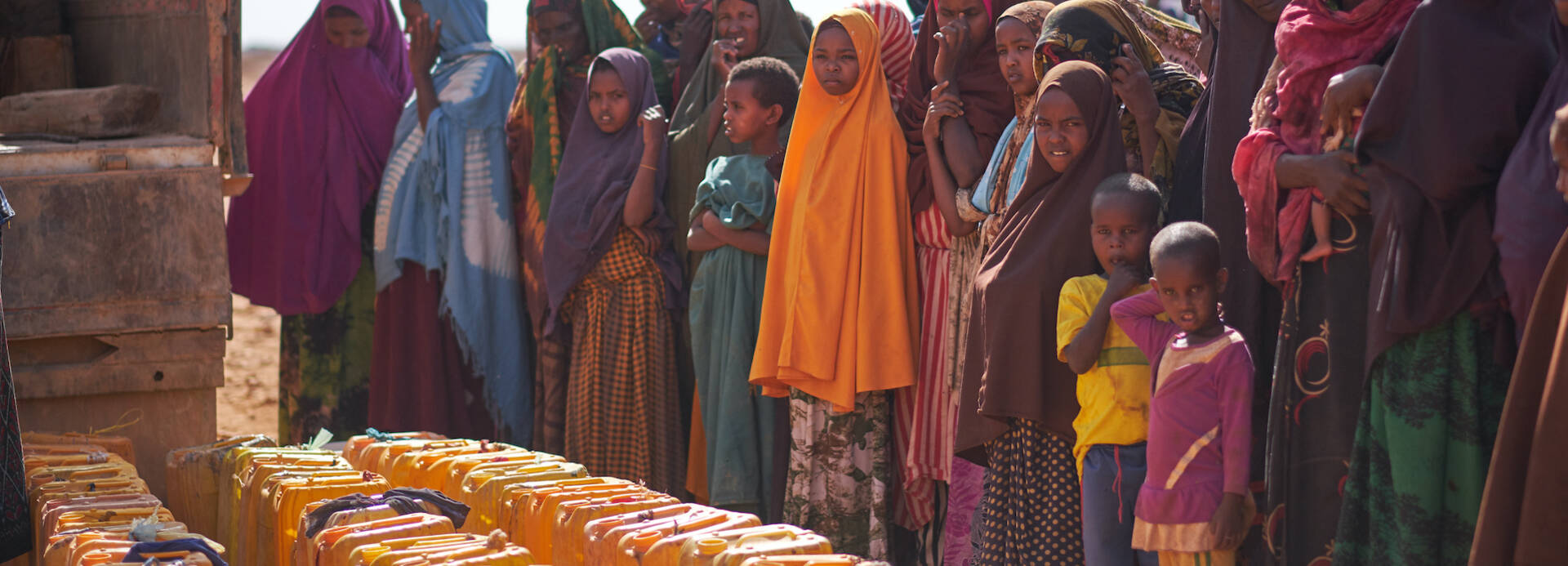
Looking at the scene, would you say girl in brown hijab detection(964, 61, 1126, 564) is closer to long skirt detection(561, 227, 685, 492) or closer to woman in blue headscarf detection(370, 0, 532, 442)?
long skirt detection(561, 227, 685, 492)

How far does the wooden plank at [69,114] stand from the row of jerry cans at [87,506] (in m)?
1.53

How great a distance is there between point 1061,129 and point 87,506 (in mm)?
2722

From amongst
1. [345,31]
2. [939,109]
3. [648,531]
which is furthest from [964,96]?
[345,31]

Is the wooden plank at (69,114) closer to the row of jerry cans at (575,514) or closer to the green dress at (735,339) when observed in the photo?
the row of jerry cans at (575,514)

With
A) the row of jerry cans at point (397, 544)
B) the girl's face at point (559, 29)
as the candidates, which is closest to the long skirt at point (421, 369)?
the girl's face at point (559, 29)

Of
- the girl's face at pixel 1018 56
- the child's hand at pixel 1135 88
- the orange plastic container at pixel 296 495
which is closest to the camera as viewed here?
the orange plastic container at pixel 296 495

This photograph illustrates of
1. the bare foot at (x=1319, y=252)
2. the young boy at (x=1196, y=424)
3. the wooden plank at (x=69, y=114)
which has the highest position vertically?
the wooden plank at (x=69, y=114)

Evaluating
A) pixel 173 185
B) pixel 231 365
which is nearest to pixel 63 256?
pixel 173 185

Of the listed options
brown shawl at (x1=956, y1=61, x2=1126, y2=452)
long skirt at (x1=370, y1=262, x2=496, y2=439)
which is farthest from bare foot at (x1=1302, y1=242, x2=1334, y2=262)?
long skirt at (x1=370, y1=262, x2=496, y2=439)

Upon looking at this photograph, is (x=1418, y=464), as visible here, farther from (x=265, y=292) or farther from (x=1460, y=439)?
(x=265, y=292)

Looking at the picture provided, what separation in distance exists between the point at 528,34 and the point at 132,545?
3.76m

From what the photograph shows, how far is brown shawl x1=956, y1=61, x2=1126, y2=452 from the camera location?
11.8 ft

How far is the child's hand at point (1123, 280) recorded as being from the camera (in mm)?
3334

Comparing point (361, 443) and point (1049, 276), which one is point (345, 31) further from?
point (1049, 276)
